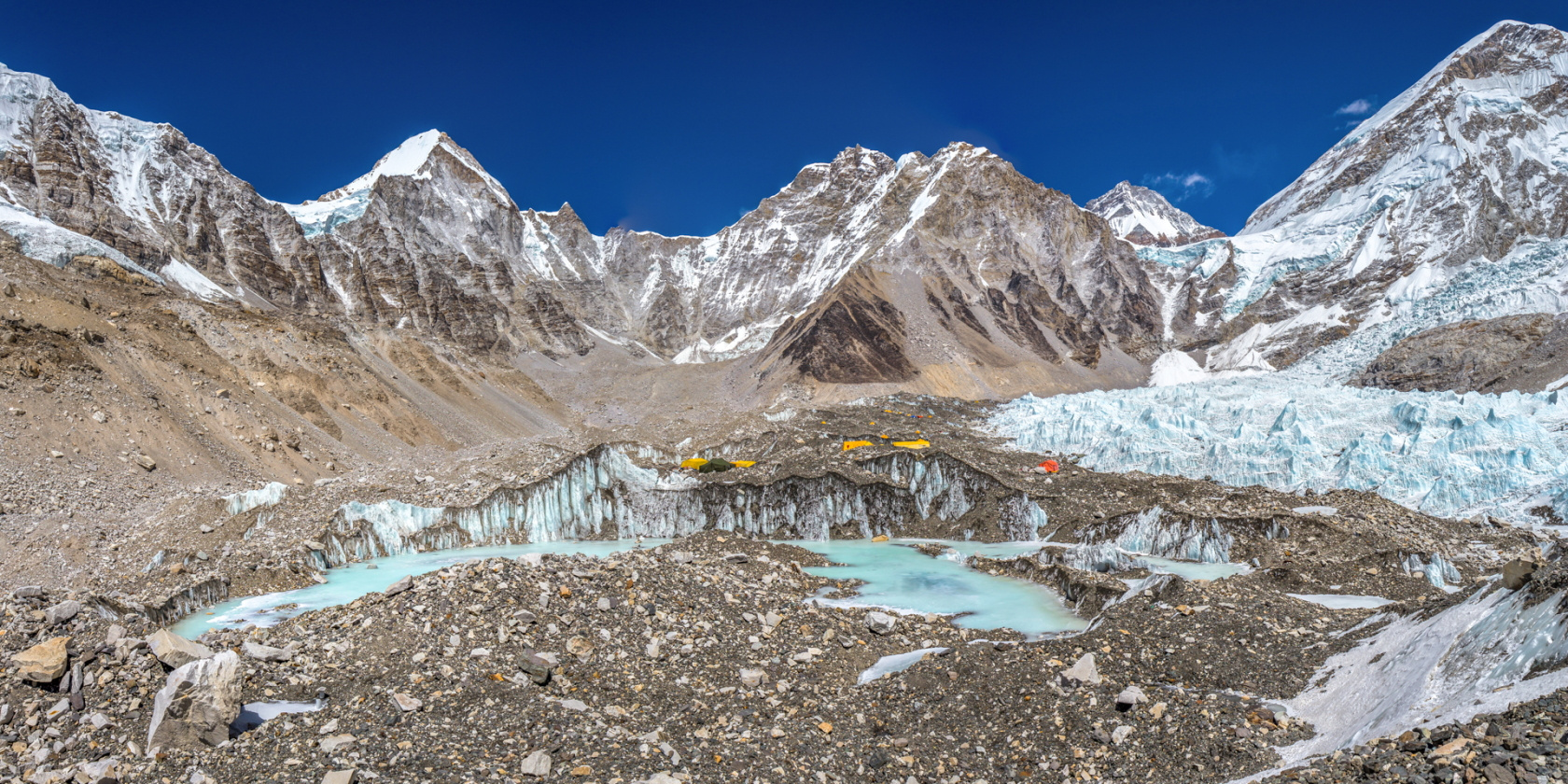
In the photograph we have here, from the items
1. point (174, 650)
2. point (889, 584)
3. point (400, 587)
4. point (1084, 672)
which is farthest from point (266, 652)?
point (889, 584)

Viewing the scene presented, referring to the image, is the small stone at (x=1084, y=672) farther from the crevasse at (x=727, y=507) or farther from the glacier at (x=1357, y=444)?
the glacier at (x=1357, y=444)

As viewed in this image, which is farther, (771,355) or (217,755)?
(771,355)

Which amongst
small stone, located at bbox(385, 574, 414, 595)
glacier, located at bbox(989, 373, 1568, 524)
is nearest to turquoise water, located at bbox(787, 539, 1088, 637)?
small stone, located at bbox(385, 574, 414, 595)

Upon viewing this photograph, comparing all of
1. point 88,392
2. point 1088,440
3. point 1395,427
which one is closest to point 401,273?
point 88,392

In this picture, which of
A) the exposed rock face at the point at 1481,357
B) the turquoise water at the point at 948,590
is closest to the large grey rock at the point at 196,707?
the turquoise water at the point at 948,590

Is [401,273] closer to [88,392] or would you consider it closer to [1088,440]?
[88,392]

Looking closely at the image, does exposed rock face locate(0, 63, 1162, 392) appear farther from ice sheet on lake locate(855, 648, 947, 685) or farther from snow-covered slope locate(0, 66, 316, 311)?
ice sheet on lake locate(855, 648, 947, 685)
